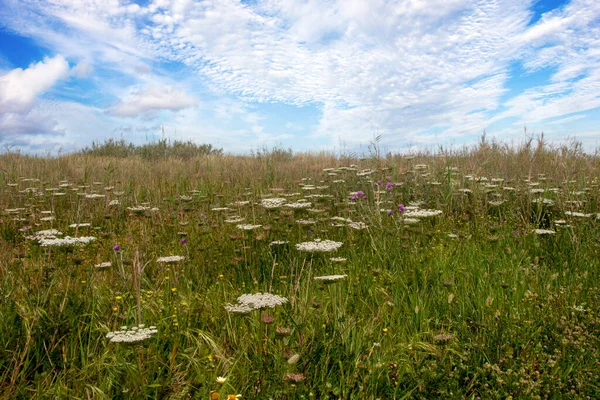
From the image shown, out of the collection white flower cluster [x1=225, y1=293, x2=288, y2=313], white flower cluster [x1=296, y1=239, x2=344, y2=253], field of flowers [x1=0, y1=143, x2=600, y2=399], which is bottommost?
field of flowers [x1=0, y1=143, x2=600, y2=399]

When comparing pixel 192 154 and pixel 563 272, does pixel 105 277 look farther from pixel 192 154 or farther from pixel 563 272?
pixel 192 154

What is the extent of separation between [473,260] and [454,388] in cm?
174

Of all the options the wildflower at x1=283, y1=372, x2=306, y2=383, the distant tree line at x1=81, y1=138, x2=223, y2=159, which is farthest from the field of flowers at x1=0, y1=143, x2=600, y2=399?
the distant tree line at x1=81, y1=138, x2=223, y2=159

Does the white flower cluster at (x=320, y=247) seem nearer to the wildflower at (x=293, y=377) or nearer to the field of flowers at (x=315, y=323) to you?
the field of flowers at (x=315, y=323)

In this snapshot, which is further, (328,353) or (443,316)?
(443,316)

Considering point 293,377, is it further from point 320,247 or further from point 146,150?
point 146,150

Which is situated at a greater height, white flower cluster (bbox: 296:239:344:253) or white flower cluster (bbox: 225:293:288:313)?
white flower cluster (bbox: 296:239:344:253)

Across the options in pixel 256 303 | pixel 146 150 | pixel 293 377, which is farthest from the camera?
pixel 146 150

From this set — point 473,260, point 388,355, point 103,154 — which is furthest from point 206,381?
point 103,154

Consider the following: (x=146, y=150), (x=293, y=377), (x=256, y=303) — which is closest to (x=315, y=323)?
(x=256, y=303)

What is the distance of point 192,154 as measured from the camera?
18.1 metres

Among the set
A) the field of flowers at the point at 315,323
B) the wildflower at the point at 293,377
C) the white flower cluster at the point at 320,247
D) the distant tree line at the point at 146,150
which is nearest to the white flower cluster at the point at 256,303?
the field of flowers at the point at 315,323

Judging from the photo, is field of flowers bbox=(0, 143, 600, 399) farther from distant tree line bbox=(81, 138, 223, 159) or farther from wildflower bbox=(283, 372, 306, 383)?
distant tree line bbox=(81, 138, 223, 159)

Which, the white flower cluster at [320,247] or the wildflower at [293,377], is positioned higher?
the white flower cluster at [320,247]
